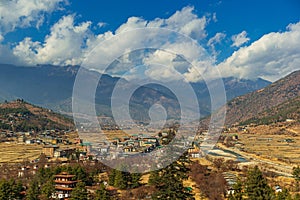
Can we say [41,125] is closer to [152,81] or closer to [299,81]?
[152,81]

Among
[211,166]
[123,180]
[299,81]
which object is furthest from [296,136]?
Result: [299,81]

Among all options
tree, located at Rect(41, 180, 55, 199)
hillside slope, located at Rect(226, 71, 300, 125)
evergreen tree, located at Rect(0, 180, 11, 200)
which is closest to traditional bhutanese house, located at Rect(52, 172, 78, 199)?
tree, located at Rect(41, 180, 55, 199)

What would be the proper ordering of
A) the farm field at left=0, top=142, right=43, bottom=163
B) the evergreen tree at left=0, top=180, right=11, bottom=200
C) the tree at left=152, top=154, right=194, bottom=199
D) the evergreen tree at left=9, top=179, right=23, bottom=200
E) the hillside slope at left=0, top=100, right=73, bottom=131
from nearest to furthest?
the tree at left=152, top=154, right=194, bottom=199, the evergreen tree at left=0, top=180, right=11, bottom=200, the evergreen tree at left=9, top=179, right=23, bottom=200, the farm field at left=0, top=142, right=43, bottom=163, the hillside slope at left=0, top=100, right=73, bottom=131

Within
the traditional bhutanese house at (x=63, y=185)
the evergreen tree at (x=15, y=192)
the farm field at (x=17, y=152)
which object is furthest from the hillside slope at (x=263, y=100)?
the evergreen tree at (x=15, y=192)

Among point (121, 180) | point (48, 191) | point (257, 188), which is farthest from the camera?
point (121, 180)

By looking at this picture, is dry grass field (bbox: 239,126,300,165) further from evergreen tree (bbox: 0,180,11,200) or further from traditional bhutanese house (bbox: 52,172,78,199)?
evergreen tree (bbox: 0,180,11,200)

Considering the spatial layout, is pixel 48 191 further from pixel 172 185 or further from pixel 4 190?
pixel 172 185

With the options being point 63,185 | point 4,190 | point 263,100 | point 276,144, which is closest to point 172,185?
point 63,185

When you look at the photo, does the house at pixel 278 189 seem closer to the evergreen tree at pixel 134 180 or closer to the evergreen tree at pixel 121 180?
the evergreen tree at pixel 134 180
